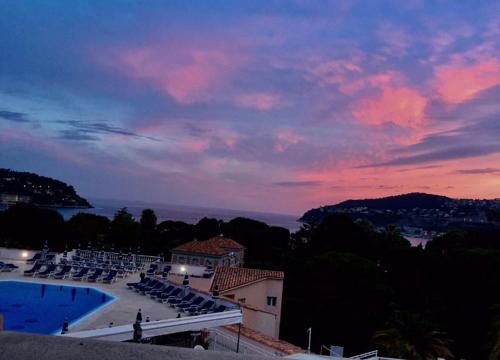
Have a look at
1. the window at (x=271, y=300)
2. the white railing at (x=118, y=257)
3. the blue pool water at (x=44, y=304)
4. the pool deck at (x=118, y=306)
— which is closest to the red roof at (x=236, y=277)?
the window at (x=271, y=300)

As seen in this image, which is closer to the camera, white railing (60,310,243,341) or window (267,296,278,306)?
white railing (60,310,243,341)

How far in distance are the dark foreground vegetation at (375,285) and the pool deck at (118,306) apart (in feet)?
34.0

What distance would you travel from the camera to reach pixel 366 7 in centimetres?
2030

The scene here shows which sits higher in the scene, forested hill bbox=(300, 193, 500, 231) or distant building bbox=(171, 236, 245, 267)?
forested hill bbox=(300, 193, 500, 231)

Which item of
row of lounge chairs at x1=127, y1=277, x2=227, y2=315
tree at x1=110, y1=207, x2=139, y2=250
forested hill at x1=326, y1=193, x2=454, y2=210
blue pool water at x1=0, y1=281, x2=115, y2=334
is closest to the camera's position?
blue pool water at x1=0, y1=281, x2=115, y2=334

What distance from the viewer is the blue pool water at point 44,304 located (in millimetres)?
14164

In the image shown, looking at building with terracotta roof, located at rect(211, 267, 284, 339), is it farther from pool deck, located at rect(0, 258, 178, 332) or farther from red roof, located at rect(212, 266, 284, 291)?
pool deck, located at rect(0, 258, 178, 332)

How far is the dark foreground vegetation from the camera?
28.3m

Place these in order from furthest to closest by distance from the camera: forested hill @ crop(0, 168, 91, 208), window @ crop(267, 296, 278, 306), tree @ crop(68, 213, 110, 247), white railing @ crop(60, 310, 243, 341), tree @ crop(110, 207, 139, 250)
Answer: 1. forested hill @ crop(0, 168, 91, 208)
2. tree @ crop(110, 207, 139, 250)
3. tree @ crop(68, 213, 110, 247)
4. window @ crop(267, 296, 278, 306)
5. white railing @ crop(60, 310, 243, 341)

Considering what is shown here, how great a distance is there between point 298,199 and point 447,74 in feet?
143

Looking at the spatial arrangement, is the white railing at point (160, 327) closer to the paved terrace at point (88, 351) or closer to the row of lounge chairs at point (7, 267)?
the paved terrace at point (88, 351)

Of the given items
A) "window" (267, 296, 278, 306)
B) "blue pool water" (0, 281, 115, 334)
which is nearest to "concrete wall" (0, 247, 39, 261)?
"blue pool water" (0, 281, 115, 334)

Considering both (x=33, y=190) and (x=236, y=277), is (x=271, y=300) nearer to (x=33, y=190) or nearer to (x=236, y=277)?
(x=236, y=277)

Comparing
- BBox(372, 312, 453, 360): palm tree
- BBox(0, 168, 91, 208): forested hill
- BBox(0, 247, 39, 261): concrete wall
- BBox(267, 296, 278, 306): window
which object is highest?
BBox(0, 168, 91, 208): forested hill
